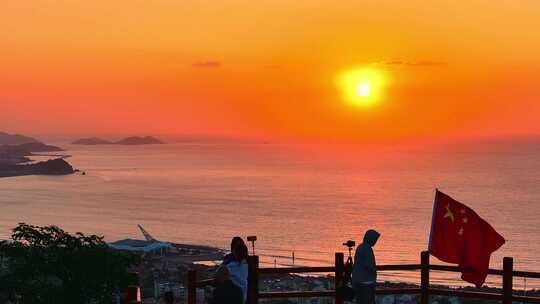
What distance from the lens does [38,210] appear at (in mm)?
150000

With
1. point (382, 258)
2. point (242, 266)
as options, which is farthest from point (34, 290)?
point (382, 258)

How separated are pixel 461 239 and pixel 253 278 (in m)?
3.92

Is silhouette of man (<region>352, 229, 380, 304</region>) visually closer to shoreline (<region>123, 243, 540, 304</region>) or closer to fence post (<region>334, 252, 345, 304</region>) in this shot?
fence post (<region>334, 252, 345, 304</region>)

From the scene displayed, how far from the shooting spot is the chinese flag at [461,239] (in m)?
12.7

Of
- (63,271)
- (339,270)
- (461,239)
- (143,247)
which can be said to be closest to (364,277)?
(339,270)

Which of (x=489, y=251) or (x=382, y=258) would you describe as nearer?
(x=489, y=251)

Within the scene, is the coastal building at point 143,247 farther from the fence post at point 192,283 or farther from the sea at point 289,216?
the fence post at point 192,283

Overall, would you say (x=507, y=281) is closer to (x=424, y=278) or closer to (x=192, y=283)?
(x=424, y=278)

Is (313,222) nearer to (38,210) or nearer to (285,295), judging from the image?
(38,210)

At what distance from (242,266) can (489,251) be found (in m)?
4.83

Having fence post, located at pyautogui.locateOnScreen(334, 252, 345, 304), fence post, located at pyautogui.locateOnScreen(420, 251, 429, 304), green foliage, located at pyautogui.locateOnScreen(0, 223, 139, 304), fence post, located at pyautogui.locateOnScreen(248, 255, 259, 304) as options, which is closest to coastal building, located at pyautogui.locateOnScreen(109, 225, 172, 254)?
green foliage, located at pyautogui.locateOnScreen(0, 223, 139, 304)

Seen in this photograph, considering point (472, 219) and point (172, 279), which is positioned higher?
point (472, 219)

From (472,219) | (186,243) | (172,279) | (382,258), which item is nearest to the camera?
(472,219)

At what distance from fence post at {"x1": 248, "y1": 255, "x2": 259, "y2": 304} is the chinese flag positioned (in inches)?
127
